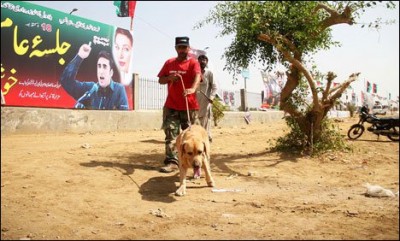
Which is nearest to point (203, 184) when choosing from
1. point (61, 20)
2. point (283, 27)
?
point (283, 27)

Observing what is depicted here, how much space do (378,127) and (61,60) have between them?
10.3 metres

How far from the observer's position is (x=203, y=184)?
496 cm

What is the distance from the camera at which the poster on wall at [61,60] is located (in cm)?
1002

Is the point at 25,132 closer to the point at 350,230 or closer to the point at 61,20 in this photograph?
the point at 61,20

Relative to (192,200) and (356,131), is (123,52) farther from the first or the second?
(192,200)

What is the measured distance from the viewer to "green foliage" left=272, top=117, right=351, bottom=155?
7.18 meters

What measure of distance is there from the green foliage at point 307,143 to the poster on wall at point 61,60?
287 inches

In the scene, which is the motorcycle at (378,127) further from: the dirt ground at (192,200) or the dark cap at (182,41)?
the dark cap at (182,41)

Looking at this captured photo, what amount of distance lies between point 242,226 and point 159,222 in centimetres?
78

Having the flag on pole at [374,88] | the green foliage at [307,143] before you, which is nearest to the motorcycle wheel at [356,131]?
the green foliage at [307,143]

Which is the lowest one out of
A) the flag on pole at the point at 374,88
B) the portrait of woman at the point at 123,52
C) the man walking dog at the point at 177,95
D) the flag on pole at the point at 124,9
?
the man walking dog at the point at 177,95

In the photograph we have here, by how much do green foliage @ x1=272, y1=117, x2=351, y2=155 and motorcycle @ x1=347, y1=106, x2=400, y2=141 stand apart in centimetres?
354

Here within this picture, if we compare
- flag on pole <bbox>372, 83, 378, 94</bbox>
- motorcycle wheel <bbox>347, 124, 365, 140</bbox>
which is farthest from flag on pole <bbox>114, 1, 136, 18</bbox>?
flag on pole <bbox>372, 83, 378, 94</bbox>

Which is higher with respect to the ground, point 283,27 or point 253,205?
point 283,27
